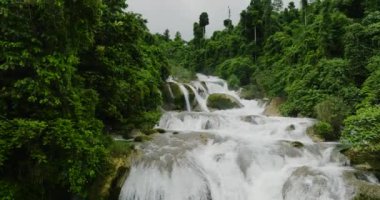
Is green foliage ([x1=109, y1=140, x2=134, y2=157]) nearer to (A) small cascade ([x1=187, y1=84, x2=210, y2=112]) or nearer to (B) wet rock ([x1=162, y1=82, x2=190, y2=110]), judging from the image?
(B) wet rock ([x1=162, y1=82, x2=190, y2=110])

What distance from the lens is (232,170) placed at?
1241 cm

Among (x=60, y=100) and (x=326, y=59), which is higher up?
(x=326, y=59)

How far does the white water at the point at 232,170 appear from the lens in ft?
35.8

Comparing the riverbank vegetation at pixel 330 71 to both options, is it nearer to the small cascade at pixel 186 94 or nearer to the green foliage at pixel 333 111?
the green foliage at pixel 333 111

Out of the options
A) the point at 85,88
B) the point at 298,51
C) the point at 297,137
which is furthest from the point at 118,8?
the point at 298,51

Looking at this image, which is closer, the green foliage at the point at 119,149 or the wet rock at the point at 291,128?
the green foliage at the point at 119,149

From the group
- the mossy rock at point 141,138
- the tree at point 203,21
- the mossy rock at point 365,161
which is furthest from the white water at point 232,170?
the tree at point 203,21

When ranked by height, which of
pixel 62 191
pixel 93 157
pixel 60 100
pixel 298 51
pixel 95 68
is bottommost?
pixel 62 191

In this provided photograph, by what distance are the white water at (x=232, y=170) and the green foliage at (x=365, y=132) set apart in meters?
0.82

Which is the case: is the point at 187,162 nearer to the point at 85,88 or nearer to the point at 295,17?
the point at 85,88

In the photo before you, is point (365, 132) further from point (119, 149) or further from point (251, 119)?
point (251, 119)

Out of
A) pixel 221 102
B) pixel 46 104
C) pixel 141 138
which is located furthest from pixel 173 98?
pixel 46 104

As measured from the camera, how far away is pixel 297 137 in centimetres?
1750

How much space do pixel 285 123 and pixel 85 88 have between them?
1087 cm
